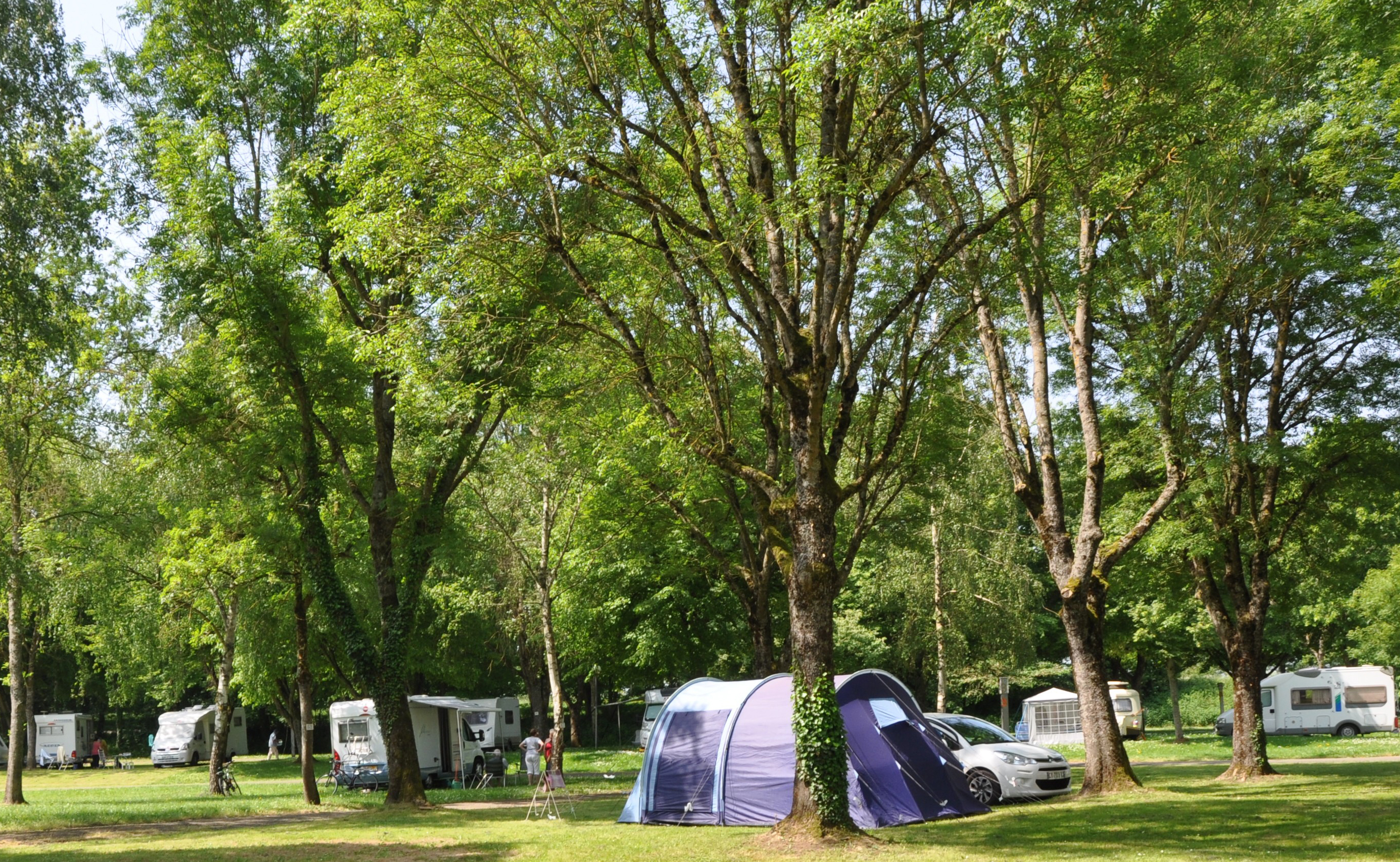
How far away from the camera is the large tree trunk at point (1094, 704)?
17141mm

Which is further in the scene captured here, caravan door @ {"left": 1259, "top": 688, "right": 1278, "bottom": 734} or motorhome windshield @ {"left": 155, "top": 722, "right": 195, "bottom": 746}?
motorhome windshield @ {"left": 155, "top": 722, "right": 195, "bottom": 746}

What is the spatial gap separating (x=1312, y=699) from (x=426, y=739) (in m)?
32.0

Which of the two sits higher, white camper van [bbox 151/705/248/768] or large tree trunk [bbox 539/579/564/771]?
large tree trunk [bbox 539/579/564/771]

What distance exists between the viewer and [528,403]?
55.3 feet

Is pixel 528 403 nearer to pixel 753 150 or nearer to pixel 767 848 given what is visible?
pixel 753 150

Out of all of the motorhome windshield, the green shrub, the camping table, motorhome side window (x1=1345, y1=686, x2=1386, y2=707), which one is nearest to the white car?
the camping table

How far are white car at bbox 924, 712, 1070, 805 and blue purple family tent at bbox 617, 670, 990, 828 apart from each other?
1488mm

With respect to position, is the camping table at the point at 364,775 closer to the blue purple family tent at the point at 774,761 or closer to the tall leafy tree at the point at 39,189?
the blue purple family tent at the point at 774,761

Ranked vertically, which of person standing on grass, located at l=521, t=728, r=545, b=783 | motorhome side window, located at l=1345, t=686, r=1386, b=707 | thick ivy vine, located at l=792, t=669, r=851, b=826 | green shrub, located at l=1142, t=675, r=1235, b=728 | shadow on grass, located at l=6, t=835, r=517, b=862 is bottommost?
green shrub, located at l=1142, t=675, r=1235, b=728

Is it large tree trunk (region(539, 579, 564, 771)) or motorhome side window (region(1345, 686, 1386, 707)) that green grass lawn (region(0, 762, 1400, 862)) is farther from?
motorhome side window (region(1345, 686, 1386, 707))

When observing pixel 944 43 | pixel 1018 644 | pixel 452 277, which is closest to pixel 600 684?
pixel 1018 644

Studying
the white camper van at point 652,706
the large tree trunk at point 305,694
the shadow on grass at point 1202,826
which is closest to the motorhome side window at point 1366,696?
the white camper van at point 652,706

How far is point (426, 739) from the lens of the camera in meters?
28.5

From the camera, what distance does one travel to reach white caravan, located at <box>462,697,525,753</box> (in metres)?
31.7
